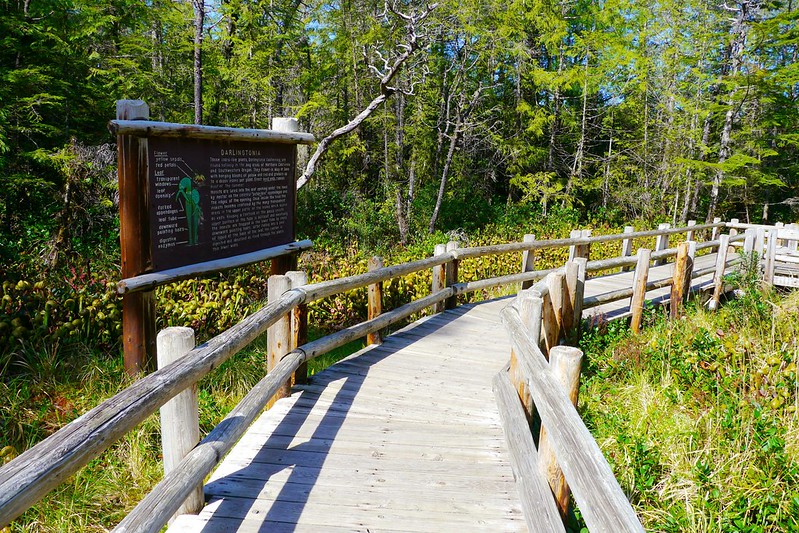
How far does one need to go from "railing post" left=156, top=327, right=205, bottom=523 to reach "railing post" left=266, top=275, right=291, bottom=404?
141 centimetres

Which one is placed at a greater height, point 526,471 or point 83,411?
point 526,471

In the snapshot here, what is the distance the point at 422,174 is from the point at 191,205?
14934 mm

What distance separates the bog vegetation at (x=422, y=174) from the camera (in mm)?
4105

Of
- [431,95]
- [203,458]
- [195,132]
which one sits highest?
[431,95]

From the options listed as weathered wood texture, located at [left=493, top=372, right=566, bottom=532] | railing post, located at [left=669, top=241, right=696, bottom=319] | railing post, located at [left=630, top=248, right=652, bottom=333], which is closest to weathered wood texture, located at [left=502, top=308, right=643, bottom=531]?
weathered wood texture, located at [left=493, top=372, right=566, bottom=532]

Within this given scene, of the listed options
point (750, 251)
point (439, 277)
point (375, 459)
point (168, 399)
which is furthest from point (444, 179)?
point (168, 399)

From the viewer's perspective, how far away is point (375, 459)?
3.50 meters

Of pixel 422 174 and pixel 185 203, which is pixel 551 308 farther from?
pixel 422 174

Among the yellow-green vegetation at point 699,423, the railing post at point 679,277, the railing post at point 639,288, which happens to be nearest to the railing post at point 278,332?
the yellow-green vegetation at point 699,423

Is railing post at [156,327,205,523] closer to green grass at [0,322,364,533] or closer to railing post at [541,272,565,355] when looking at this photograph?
green grass at [0,322,364,533]

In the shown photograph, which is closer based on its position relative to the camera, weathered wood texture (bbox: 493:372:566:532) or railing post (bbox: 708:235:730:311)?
weathered wood texture (bbox: 493:372:566:532)

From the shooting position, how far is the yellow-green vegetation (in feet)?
11.5

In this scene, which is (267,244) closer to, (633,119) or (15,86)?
(15,86)

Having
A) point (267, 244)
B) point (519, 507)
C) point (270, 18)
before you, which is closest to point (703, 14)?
point (270, 18)
